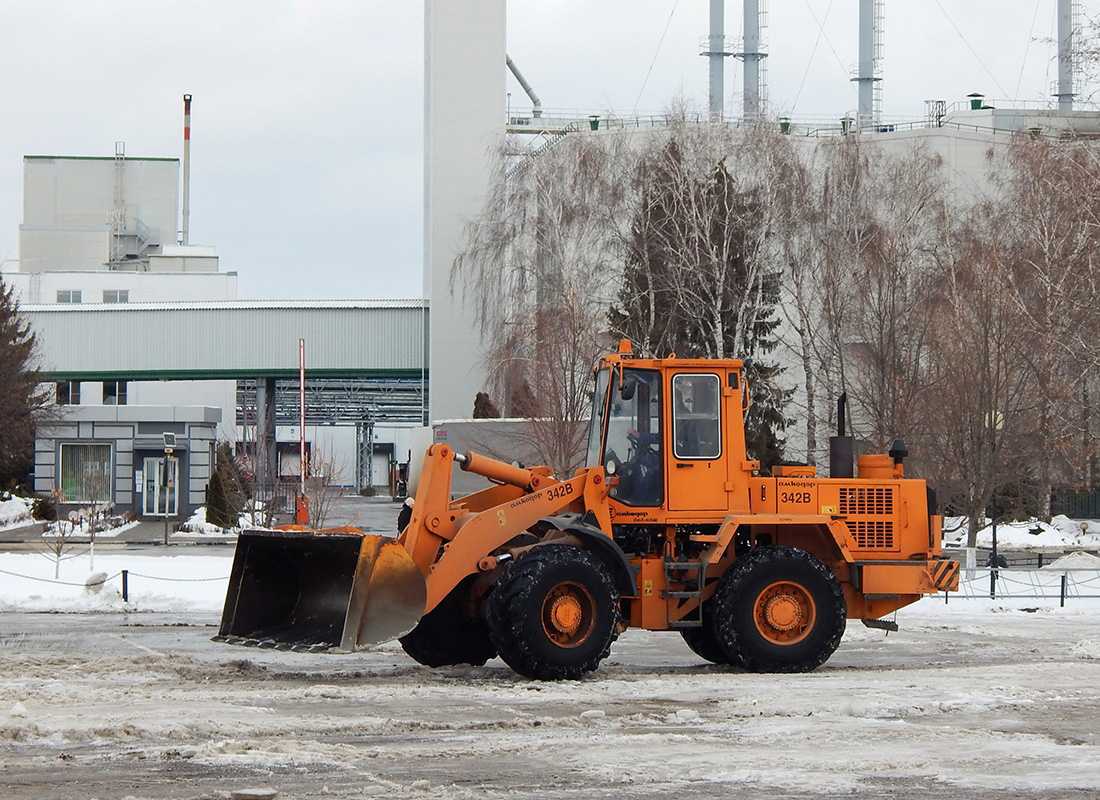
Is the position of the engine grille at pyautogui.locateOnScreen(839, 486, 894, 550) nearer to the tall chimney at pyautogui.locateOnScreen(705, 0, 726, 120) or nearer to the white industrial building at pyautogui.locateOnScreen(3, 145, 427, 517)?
the white industrial building at pyautogui.locateOnScreen(3, 145, 427, 517)

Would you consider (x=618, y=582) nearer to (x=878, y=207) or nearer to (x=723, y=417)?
(x=723, y=417)

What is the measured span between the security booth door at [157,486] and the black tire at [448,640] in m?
38.4

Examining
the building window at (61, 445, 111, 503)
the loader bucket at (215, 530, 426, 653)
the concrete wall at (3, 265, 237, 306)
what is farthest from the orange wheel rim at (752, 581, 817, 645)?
the concrete wall at (3, 265, 237, 306)

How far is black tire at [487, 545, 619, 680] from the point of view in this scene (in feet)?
39.4

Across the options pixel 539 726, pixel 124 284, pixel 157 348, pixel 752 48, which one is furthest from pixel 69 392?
pixel 539 726

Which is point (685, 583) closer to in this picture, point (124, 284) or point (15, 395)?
point (15, 395)

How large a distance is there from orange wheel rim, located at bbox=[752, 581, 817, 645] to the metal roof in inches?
1760

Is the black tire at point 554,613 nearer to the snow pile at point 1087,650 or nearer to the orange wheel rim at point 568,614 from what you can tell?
the orange wheel rim at point 568,614

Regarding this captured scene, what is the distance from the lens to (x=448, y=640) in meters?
13.5

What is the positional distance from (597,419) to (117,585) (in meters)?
12.6

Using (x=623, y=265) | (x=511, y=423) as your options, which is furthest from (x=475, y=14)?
(x=511, y=423)

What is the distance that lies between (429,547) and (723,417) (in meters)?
3.18

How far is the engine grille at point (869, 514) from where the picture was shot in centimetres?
1388

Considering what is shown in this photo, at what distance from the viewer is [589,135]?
145 ft
